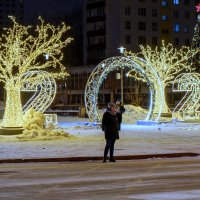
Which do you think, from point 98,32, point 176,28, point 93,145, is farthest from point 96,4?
point 93,145

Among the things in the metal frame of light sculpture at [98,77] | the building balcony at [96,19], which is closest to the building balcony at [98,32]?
the building balcony at [96,19]

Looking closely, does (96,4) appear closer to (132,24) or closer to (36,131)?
(132,24)

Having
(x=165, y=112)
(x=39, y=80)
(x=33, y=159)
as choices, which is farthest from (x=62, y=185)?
(x=165, y=112)

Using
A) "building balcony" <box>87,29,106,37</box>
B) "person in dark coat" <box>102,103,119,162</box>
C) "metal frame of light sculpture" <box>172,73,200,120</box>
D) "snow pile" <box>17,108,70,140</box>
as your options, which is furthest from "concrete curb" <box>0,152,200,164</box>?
"building balcony" <box>87,29,106,37</box>

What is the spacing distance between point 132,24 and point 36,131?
282 feet

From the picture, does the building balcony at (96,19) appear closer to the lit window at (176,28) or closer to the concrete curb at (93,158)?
the lit window at (176,28)

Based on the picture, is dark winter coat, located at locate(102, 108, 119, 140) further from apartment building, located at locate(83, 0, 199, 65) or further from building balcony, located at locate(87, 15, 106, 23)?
building balcony, located at locate(87, 15, 106, 23)

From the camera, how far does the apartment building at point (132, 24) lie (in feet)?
377

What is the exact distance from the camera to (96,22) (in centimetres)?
12319

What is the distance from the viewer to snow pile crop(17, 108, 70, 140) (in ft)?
98.0

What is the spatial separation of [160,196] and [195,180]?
2.88 m

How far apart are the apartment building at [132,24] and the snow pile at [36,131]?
79.5 meters

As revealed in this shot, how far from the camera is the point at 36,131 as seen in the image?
30641 millimetres

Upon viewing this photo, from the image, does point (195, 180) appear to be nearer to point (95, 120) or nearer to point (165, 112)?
point (95, 120)
